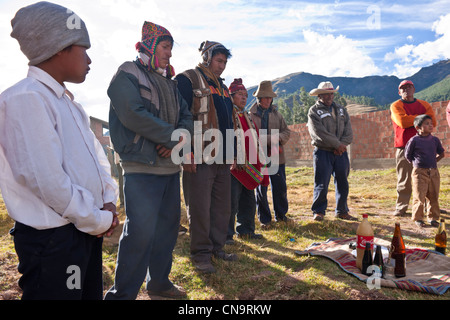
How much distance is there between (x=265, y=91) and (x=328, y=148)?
1607 millimetres

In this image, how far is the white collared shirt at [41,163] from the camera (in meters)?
1.38

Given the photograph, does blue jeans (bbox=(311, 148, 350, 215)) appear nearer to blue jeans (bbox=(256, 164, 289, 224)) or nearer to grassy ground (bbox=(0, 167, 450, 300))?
grassy ground (bbox=(0, 167, 450, 300))

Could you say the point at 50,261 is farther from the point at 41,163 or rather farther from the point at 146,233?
the point at 146,233

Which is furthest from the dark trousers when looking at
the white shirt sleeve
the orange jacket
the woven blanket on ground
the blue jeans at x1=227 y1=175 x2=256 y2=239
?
the orange jacket

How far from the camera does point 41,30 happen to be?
1.53 meters

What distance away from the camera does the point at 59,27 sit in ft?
5.14

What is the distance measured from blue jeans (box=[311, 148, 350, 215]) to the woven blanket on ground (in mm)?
1515

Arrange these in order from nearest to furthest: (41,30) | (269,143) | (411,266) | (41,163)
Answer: (41,163)
(41,30)
(411,266)
(269,143)

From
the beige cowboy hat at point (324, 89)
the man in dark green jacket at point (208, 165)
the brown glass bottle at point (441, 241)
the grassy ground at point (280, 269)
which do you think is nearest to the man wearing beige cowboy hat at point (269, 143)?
the grassy ground at point (280, 269)

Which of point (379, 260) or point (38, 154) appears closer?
point (38, 154)

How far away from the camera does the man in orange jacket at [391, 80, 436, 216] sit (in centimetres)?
592

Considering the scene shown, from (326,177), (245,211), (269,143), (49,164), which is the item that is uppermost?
(269,143)

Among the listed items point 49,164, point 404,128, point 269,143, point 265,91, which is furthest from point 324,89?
point 49,164
